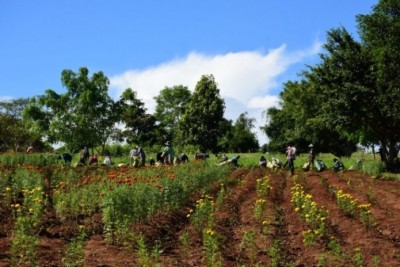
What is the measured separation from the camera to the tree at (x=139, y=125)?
7400 centimetres

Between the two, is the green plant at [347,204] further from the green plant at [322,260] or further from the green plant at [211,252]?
the green plant at [211,252]

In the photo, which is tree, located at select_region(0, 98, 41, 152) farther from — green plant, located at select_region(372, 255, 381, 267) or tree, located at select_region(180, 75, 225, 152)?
green plant, located at select_region(372, 255, 381, 267)

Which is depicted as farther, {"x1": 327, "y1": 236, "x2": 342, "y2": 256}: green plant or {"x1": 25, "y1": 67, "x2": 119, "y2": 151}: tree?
{"x1": 25, "y1": 67, "x2": 119, "y2": 151}: tree

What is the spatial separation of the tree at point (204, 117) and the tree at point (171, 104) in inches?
740

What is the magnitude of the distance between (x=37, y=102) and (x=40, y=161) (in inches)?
889

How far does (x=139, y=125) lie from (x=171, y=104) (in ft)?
29.1

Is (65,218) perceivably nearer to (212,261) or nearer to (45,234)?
(45,234)

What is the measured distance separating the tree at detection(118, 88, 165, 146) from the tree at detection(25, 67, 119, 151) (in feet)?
86.9

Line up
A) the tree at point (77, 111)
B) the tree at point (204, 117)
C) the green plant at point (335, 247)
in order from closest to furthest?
the green plant at point (335, 247), the tree at point (77, 111), the tree at point (204, 117)

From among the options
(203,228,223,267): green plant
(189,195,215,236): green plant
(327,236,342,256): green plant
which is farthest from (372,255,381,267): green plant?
(189,195,215,236): green plant

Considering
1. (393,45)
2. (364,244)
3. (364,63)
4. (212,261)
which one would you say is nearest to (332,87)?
(364,63)

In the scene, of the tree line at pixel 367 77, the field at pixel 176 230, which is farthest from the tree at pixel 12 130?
the field at pixel 176 230

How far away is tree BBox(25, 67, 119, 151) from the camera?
45.3 meters

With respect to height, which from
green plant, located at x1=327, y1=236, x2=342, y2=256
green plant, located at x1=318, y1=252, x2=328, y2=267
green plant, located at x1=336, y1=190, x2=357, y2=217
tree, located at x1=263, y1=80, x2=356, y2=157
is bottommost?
green plant, located at x1=318, y1=252, x2=328, y2=267
